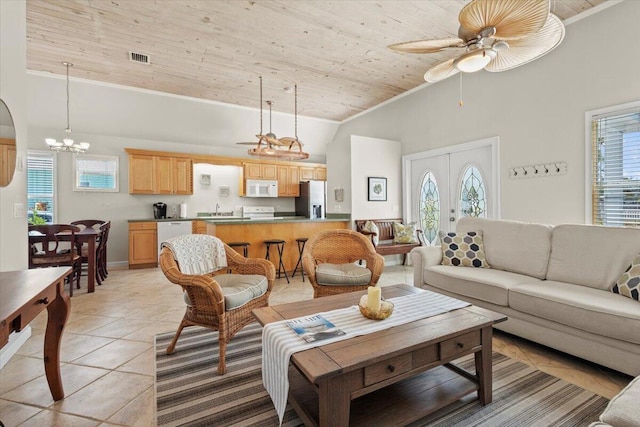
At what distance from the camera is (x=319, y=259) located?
3.46m

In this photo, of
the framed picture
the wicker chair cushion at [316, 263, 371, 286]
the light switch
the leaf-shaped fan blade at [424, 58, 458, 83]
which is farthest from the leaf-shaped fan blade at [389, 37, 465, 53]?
the framed picture

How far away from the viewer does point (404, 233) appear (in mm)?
5555

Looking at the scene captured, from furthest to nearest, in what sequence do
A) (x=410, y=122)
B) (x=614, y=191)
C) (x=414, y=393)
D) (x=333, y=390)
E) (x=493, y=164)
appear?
(x=410, y=122)
(x=493, y=164)
(x=614, y=191)
(x=414, y=393)
(x=333, y=390)

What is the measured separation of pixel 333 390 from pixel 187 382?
3.98 ft

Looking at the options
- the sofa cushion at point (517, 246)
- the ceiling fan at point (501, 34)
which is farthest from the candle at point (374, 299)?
the sofa cushion at point (517, 246)

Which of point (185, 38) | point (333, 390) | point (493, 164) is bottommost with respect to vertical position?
point (333, 390)

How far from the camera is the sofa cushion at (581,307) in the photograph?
1874 millimetres

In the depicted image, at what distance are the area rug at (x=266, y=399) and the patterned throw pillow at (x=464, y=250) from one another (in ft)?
3.56

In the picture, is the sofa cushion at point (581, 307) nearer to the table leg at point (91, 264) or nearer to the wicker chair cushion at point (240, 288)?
the wicker chair cushion at point (240, 288)

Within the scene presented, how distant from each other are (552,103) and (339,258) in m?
3.24

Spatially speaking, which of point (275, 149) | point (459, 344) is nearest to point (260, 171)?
point (275, 149)

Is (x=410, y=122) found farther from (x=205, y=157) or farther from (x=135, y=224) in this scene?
(x=135, y=224)

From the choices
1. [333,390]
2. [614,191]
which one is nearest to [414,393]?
[333,390]

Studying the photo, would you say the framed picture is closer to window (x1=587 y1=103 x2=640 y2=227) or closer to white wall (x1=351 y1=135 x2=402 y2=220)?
white wall (x1=351 y1=135 x2=402 y2=220)
